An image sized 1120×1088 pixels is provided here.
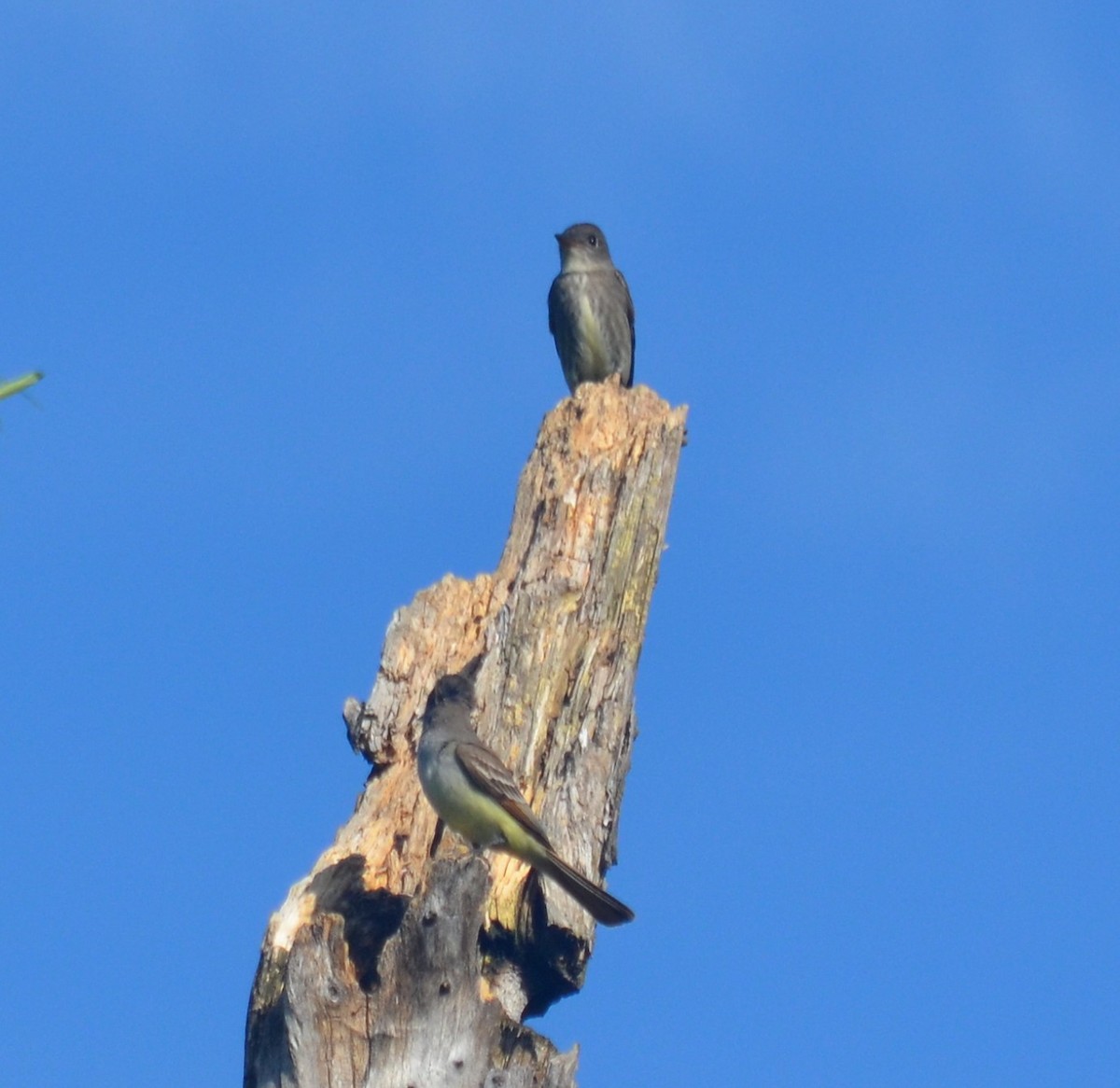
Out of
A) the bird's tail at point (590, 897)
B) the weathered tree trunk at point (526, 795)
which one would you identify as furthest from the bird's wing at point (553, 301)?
the bird's tail at point (590, 897)

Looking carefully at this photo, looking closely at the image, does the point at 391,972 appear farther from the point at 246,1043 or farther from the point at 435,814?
the point at 435,814

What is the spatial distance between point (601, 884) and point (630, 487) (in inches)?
103

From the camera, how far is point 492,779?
8.95 m

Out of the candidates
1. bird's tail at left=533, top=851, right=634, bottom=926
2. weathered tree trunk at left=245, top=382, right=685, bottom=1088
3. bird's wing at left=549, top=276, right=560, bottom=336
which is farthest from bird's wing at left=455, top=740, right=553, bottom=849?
bird's wing at left=549, top=276, right=560, bottom=336

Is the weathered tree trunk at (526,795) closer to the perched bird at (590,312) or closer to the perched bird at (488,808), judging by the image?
the perched bird at (488,808)

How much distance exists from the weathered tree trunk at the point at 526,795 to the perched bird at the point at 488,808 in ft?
0.46

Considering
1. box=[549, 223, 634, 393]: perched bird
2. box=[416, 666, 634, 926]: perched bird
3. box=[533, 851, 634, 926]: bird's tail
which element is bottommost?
box=[533, 851, 634, 926]: bird's tail

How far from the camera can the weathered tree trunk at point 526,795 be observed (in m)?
7.40

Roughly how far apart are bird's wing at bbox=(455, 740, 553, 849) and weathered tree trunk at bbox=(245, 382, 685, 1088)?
0.75 feet

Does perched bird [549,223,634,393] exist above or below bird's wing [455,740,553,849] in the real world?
above

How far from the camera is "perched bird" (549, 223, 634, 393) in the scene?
16.4 metres

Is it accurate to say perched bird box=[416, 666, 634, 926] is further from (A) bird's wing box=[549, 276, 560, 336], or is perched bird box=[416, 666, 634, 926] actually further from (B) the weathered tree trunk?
(A) bird's wing box=[549, 276, 560, 336]

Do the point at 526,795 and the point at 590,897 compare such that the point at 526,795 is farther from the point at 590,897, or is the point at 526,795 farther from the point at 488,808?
the point at 590,897

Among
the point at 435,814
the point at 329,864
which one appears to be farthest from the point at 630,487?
the point at 329,864
